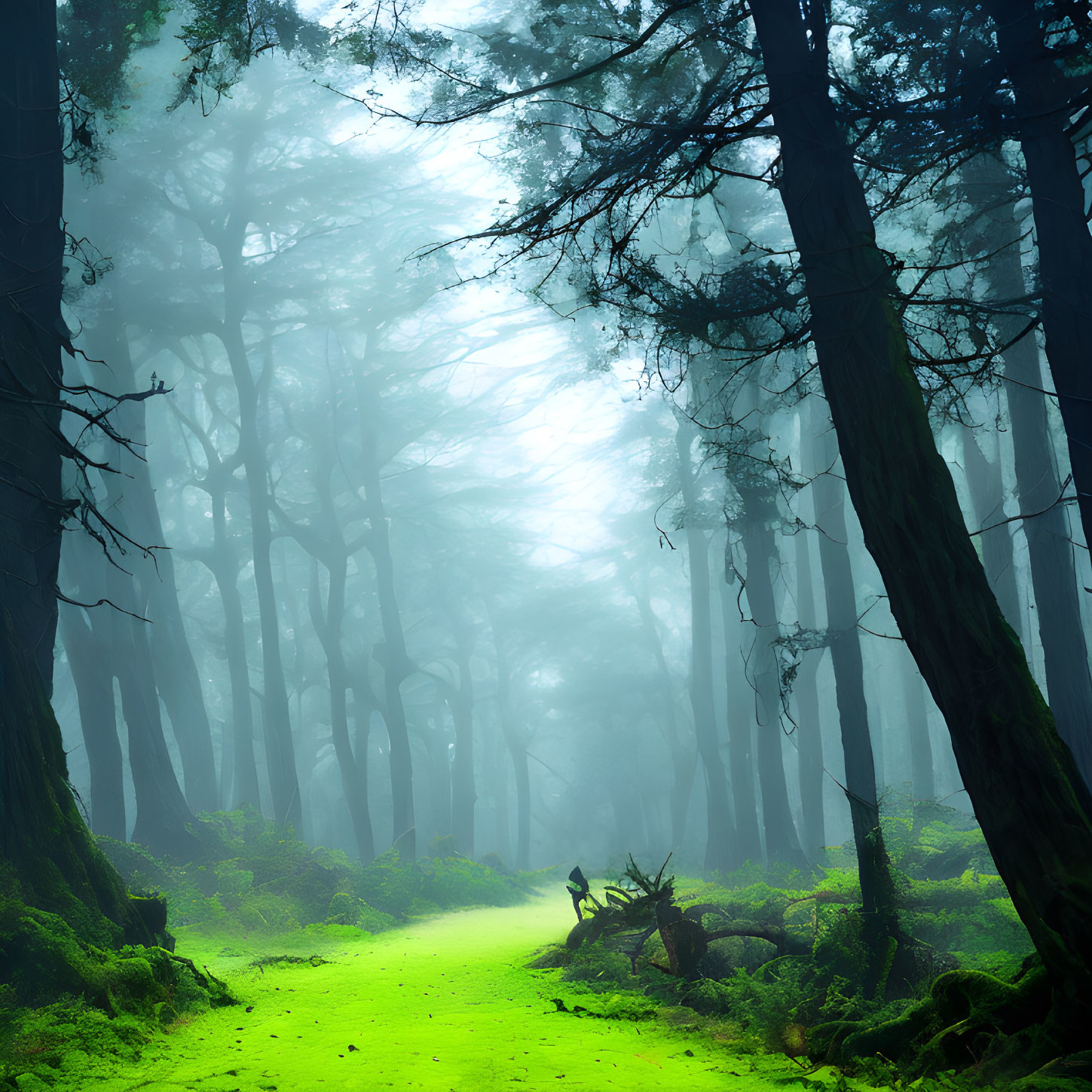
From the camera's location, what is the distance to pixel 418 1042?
4621mm

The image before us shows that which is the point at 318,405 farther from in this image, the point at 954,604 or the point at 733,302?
the point at 954,604

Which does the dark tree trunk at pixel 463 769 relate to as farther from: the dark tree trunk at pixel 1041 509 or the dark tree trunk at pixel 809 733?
the dark tree trunk at pixel 1041 509

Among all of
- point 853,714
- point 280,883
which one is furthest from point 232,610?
point 853,714

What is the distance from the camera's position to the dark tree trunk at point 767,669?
12.0 m

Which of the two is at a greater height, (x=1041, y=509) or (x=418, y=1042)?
(x=1041, y=509)

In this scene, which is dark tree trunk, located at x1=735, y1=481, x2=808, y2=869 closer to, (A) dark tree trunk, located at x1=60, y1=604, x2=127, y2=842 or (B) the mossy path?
(B) the mossy path

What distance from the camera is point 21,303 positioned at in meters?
6.72

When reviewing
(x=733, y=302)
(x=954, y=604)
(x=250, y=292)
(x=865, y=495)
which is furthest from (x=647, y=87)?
(x=250, y=292)

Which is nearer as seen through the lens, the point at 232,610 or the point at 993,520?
the point at 993,520

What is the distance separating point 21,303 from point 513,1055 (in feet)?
22.9

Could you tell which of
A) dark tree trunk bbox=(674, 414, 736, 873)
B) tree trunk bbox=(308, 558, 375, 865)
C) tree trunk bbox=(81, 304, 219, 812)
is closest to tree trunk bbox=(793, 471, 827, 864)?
dark tree trunk bbox=(674, 414, 736, 873)

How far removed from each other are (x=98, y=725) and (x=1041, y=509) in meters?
15.7

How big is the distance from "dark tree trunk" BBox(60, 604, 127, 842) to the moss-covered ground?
299 inches

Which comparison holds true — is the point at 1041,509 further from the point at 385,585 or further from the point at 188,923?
the point at 385,585
